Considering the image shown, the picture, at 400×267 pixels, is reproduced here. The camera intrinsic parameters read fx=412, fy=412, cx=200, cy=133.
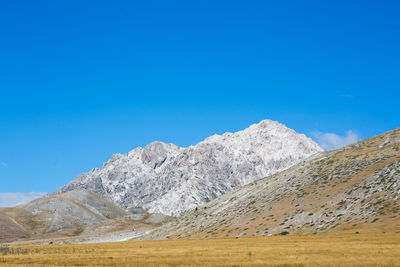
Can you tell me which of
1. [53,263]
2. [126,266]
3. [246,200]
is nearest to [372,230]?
[126,266]

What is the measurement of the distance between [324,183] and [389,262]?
8885 centimetres

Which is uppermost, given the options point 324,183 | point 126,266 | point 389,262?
point 324,183

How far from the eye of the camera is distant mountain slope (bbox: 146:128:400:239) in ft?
326

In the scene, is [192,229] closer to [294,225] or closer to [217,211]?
[217,211]

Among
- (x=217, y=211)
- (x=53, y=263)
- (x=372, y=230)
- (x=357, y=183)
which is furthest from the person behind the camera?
(x=217, y=211)

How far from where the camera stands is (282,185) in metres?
153

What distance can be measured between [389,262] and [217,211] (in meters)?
122

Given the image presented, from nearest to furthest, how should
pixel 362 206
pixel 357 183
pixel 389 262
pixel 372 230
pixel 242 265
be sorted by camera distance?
pixel 389 262 < pixel 242 265 < pixel 372 230 < pixel 362 206 < pixel 357 183

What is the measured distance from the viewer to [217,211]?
166m

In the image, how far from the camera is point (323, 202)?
117m

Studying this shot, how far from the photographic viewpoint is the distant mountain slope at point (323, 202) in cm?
9938

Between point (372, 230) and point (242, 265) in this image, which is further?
point (372, 230)

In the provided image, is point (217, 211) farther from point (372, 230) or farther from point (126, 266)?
point (126, 266)

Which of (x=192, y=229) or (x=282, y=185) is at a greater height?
(x=282, y=185)
